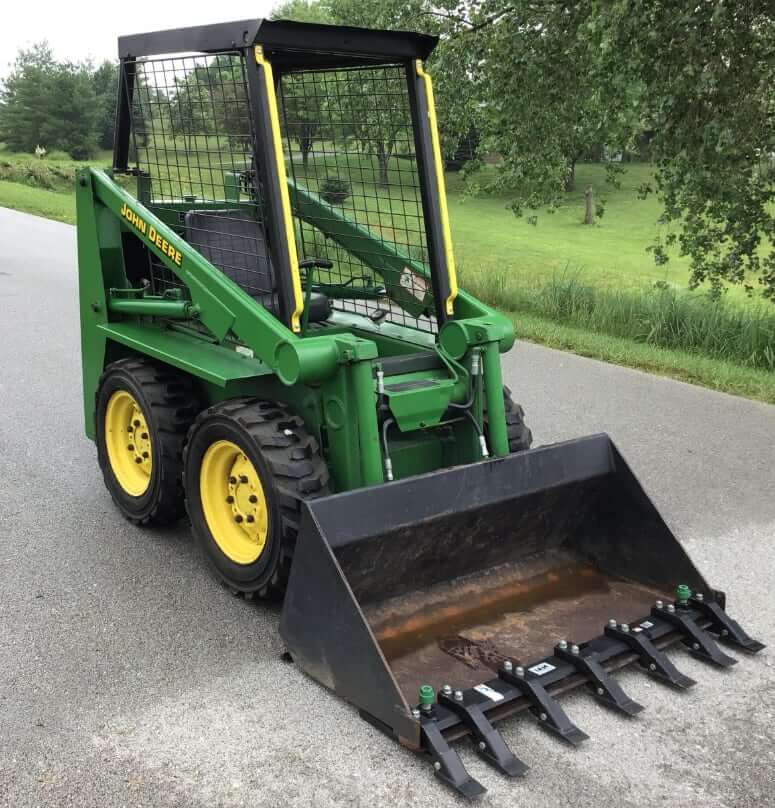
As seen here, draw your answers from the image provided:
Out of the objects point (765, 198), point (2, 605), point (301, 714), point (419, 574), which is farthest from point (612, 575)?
point (765, 198)

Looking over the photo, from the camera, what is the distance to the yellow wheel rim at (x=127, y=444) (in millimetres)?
4738

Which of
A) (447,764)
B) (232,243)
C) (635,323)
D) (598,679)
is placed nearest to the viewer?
(447,764)

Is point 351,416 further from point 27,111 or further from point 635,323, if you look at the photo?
point 27,111

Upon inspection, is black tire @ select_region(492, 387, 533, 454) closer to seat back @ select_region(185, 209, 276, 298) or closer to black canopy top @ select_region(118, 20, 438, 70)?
seat back @ select_region(185, 209, 276, 298)

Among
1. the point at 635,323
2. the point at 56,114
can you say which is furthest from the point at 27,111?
the point at 635,323

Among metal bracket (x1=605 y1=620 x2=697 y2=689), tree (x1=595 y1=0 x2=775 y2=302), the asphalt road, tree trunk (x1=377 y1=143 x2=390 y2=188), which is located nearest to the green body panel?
tree trunk (x1=377 y1=143 x2=390 y2=188)

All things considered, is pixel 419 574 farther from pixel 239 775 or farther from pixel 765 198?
pixel 765 198

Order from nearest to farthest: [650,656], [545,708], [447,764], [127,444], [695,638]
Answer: [447,764]
[545,708]
[650,656]
[695,638]
[127,444]

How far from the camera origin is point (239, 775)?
290 cm

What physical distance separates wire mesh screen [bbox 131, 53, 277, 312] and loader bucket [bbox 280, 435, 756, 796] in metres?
1.20

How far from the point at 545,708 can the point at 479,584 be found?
2.71ft

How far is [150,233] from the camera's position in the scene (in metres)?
4.41

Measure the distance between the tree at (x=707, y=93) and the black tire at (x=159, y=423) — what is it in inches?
165

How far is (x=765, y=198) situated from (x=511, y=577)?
18.9ft
